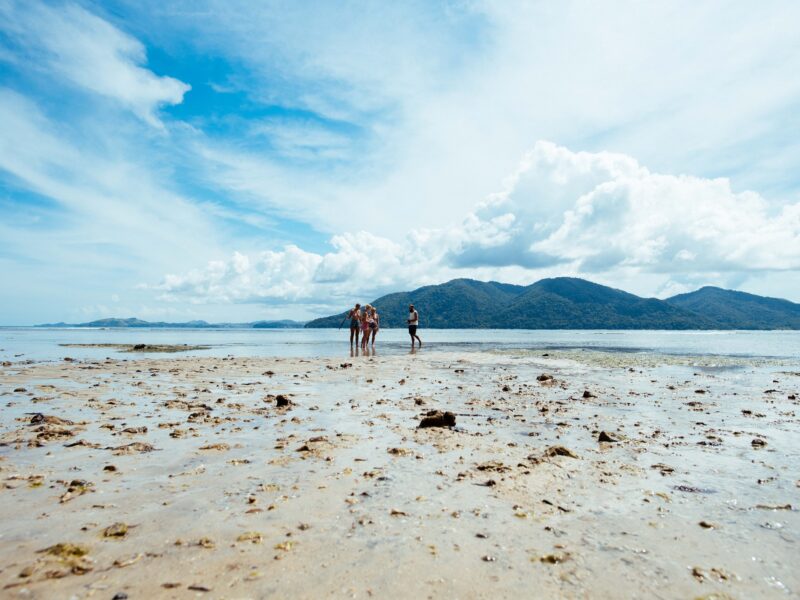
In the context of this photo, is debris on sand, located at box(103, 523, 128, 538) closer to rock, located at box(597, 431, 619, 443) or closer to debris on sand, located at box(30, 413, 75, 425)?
debris on sand, located at box(30, 413, 75, 425)

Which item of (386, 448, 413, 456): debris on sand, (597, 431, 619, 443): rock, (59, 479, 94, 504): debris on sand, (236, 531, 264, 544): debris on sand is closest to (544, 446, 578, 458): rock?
(597, 431, 619, 443): rock

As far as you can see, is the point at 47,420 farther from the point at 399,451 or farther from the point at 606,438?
the point at 606,438

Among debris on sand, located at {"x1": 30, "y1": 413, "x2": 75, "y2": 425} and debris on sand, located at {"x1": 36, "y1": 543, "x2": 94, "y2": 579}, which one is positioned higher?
debris on sand, located at {"x1": 30, "y1": 413, "x2": 75, "y2": 425}

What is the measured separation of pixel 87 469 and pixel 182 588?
4410 mm

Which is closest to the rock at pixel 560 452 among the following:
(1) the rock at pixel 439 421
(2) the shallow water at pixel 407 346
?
(1) the rock at pixel 439 421

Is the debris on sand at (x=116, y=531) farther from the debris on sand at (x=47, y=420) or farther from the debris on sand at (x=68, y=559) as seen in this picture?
the debris on sand at (x=47, y=420)

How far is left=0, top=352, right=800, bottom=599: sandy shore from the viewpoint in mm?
4191

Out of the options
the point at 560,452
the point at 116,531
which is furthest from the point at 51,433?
the point at 560,452

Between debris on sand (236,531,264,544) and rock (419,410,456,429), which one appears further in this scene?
rock (419,410,456,429)

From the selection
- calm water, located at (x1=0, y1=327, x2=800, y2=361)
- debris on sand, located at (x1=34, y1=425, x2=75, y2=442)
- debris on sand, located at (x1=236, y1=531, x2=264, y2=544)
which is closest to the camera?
debris on sand, located at (x1=236, y1=531, x2=264, y2=544)

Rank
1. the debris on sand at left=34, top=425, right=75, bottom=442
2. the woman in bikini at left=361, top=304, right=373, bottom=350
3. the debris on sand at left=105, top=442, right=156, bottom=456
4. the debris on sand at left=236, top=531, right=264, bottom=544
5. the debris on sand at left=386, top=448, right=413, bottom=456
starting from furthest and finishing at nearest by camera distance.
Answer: the woman in bikini at left=361, top=304, right=373, bottom=350, the debris on sand at left=34, top=425, right=75, bottom=442, the debris on sand at left=386, top=448, right=413, bottom=456, the debris on sand at left=105, top=442, right=156, bottom=456, the debris on sand at left=236, top=531, right=264, bottom=544

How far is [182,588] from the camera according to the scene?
3.96 metres

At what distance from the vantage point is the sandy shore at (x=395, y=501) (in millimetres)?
4191

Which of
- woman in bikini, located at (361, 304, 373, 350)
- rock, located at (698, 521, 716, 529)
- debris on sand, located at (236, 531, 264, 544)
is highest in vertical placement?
woman in bikini, located at (361, 304, 373, 350)
